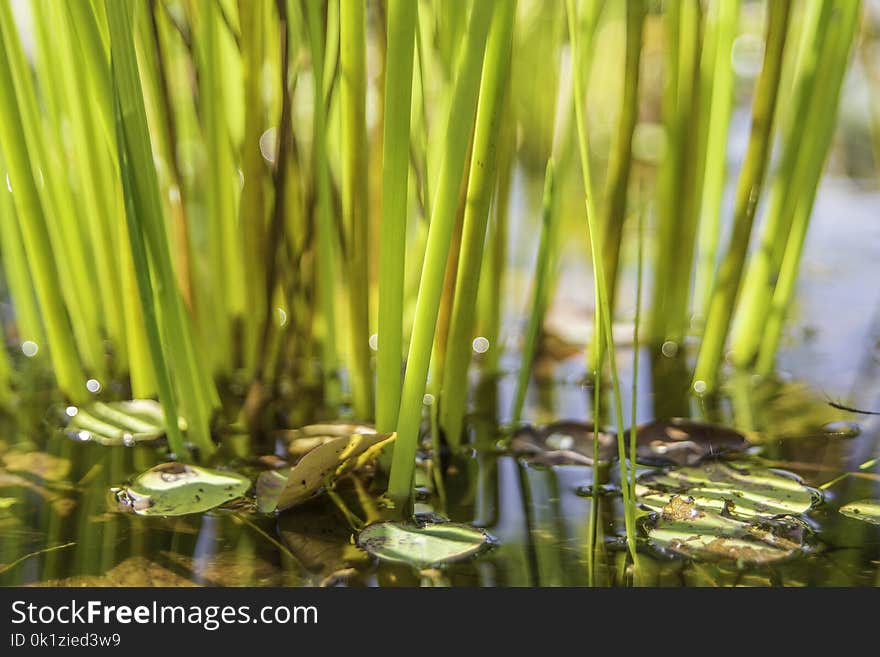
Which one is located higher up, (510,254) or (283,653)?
(510,254)

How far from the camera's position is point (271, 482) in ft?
2.61

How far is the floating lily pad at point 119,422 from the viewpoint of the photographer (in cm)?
89

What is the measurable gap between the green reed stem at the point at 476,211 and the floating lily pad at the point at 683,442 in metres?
0.19

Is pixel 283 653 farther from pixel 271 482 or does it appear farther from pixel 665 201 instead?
pixel 665 201

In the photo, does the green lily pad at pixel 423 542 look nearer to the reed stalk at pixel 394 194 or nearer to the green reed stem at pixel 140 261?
the reed stalk at pixel 394 194

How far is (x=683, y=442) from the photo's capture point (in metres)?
0.86

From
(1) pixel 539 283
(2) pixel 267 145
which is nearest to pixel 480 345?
(1) pixel 539 283

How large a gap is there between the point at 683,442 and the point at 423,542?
311mm

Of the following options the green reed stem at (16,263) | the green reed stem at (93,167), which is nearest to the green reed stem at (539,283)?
the green reed stem at (93,167)

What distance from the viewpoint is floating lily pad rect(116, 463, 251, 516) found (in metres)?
0.76

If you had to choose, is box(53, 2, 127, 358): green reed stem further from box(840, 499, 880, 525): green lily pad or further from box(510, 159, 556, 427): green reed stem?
box(840, 499, 880, 525): green lily pad

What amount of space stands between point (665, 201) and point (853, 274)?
0.63 m

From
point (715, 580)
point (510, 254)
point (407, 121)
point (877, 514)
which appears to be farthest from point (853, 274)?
point (407, 121)

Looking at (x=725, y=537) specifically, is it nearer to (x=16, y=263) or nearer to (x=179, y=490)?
(x=179, y=490)
